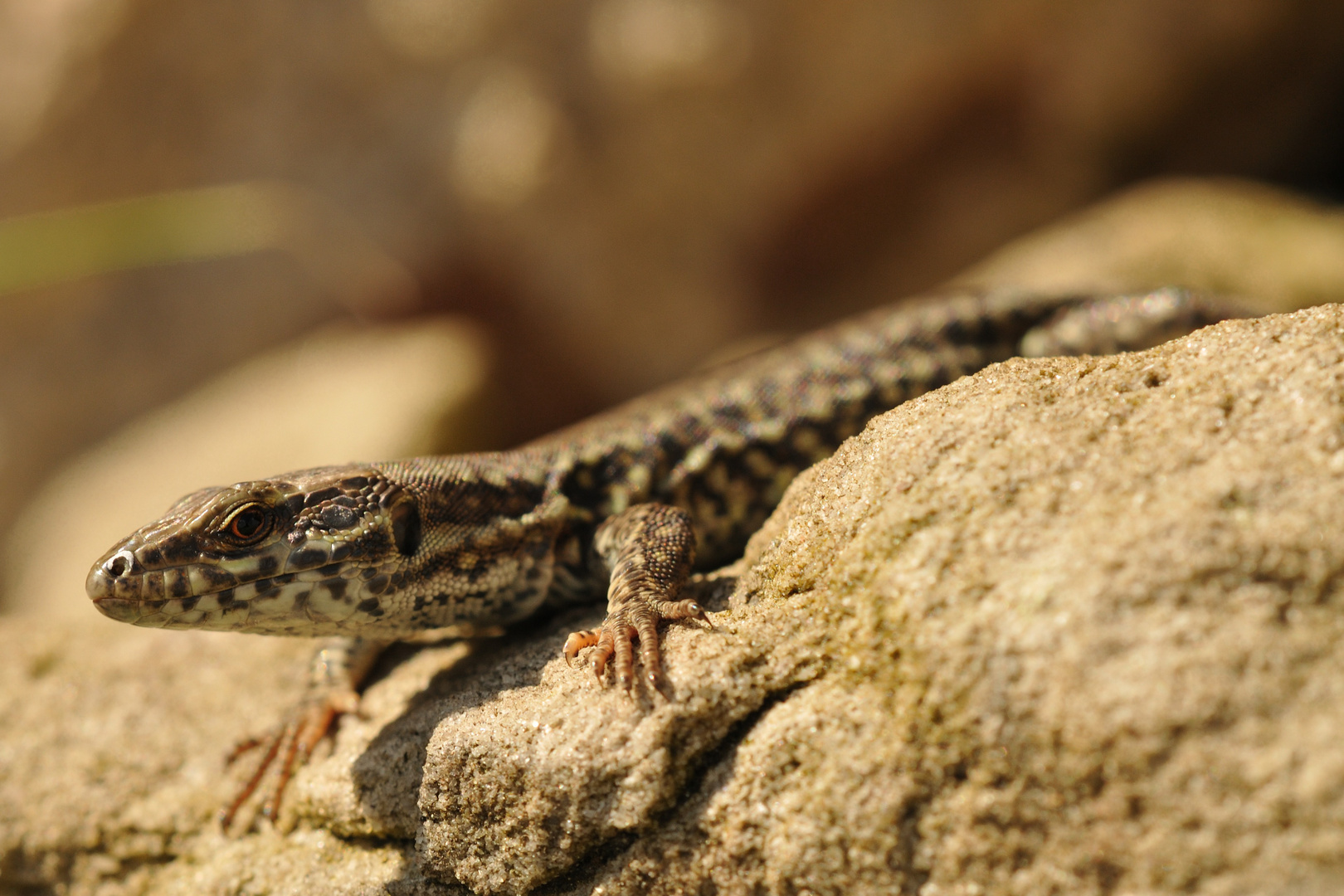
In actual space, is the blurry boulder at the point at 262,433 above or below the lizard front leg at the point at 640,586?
above

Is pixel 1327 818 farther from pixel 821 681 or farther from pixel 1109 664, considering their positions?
pixel 821 681

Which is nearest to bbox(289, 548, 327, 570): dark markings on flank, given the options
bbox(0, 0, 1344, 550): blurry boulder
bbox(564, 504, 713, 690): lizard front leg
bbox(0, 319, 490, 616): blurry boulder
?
bbox(564, 504, 713, 690): lizard front leg

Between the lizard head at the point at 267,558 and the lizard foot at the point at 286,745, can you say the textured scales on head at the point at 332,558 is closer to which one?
the lizard head at the point at 267,558

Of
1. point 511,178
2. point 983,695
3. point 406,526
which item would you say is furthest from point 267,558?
point 511,178

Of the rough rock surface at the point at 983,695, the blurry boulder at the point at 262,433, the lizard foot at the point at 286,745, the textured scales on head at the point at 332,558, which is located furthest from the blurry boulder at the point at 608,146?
the rough rock surface at the point at 983,695

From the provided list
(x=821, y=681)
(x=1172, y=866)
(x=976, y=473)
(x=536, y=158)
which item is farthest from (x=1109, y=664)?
(x=536, y=158)

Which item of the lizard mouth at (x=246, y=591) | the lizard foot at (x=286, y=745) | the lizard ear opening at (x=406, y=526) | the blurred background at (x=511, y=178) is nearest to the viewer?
the lizard mouth at (x=246, y=591)
